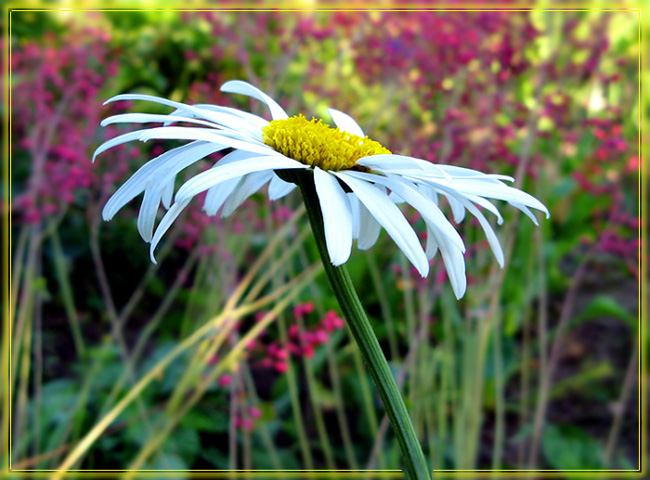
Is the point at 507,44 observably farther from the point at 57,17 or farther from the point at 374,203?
the point at 57,17

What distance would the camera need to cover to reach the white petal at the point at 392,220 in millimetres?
244

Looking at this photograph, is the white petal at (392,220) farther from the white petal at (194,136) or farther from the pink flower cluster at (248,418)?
the pink flower cluster at (248,418)

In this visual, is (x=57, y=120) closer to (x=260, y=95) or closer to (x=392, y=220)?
(x=260, y=95)

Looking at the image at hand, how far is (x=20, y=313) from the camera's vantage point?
2.42ft

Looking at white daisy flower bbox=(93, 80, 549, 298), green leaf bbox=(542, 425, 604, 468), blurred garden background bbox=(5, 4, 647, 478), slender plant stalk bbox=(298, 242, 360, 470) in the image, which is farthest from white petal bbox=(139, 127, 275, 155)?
green leaf bbox=(542, 425, 604, 468)

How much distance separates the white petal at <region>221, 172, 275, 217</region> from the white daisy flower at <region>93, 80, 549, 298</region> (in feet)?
0.09

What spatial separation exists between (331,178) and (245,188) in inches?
4.5

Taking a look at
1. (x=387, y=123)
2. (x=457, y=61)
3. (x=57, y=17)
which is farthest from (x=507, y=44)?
(x=57, y=17)

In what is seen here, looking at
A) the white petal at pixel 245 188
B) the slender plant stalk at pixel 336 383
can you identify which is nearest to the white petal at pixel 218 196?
the white petal at pixel 245 188

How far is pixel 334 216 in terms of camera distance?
244mm

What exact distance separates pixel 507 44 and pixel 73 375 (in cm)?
67

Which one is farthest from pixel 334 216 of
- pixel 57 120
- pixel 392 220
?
pixel 57 120

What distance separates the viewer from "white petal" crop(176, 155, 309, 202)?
0.24 meters

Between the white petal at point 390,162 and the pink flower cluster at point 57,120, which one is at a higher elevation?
the pink flower cluster at point 57,120
